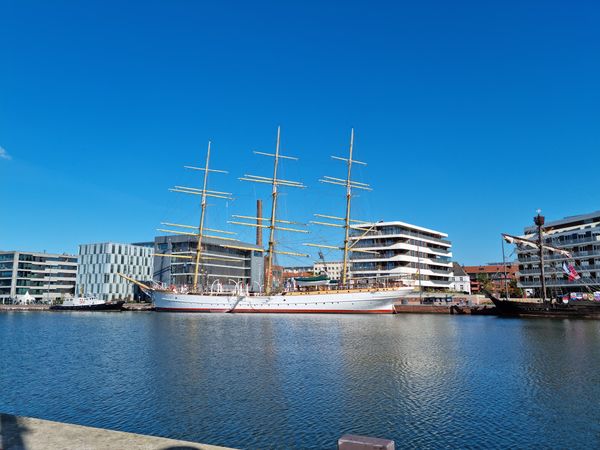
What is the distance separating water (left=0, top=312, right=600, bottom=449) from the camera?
15.1 metres

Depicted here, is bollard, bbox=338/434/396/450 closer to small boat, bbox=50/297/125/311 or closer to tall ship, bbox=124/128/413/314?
tall ship, bbox=124/128/413/314

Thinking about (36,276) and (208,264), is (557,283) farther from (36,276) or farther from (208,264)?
(36,276)

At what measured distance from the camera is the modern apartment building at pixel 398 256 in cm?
11450

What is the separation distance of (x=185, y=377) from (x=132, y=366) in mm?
5420

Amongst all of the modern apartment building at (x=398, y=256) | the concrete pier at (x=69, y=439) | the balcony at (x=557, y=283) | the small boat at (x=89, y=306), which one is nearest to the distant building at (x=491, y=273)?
the modern apartment building at (x=398, y=256)

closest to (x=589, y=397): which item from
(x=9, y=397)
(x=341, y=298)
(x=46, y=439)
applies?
(x=46, y=439)

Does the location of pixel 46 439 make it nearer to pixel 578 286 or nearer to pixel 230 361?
pixel 230 361

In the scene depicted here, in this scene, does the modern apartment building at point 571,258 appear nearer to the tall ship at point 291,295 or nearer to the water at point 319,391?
the tall ship at point 291,295

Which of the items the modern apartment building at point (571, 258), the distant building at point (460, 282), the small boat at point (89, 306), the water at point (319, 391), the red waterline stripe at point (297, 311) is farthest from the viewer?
the distant building at point (460, 282)

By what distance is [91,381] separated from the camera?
896 inches

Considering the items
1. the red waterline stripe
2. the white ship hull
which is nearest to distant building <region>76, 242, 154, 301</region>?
the white ship hull

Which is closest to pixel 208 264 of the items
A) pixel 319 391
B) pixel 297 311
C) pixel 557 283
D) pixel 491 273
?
pixel 297 311

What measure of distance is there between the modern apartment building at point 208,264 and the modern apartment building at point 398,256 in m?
31.9

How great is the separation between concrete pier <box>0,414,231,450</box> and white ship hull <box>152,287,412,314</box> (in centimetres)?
8075
